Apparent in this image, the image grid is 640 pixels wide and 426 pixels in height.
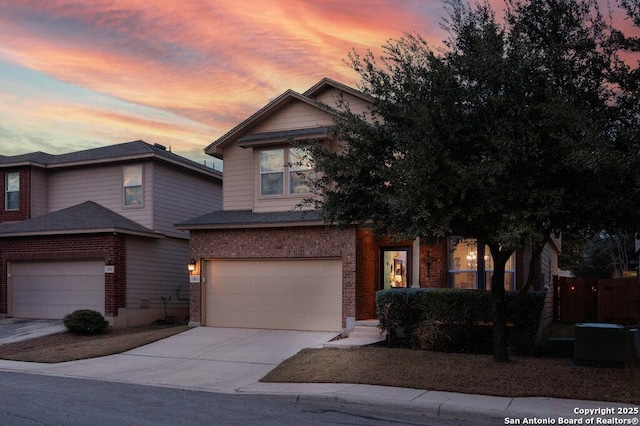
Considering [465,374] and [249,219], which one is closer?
[465,374]

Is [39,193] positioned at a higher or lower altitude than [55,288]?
higher

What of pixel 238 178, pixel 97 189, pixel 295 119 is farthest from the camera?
pixel 97 189

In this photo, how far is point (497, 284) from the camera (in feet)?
43.7

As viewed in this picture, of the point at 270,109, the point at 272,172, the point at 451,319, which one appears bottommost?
the point at 451,319

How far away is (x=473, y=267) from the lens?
1789 cm

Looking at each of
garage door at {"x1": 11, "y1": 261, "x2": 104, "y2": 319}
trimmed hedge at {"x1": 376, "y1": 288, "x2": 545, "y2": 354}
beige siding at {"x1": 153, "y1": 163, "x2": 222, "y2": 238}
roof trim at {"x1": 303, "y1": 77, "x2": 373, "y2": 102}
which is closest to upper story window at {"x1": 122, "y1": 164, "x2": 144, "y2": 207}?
beige siding at {"x1": 153, "y1": 163, "x2": 222, "y2": 238}

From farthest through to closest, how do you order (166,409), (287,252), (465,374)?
1. (287,252)
2. (465,374)
3. (166,409)

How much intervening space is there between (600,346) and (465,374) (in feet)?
9.12

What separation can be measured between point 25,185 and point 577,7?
21842 mm

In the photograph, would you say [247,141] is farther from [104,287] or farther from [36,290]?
[36,290]

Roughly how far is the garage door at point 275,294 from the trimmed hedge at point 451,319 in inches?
121

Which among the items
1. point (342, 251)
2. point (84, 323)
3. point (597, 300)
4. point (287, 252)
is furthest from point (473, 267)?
point (84, 323)

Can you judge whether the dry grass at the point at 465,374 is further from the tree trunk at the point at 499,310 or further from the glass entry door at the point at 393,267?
the glass entry door at the point at 393,267

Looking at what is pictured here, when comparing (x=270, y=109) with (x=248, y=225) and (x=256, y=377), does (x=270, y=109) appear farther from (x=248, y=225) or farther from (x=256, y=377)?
(x=256, y=377)
